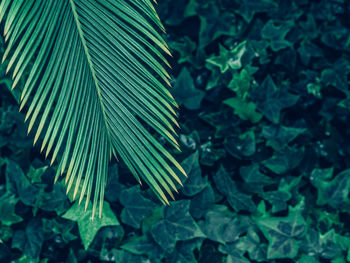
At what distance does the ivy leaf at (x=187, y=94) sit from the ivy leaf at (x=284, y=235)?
57 centimetres

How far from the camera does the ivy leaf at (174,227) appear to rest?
52.4 inches

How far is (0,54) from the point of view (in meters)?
1.39

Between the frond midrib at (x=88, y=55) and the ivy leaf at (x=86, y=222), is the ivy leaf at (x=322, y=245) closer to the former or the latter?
the ivy leaf at (x=86, y=222)

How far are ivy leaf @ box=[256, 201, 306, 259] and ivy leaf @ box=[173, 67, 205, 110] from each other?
57 centimetres

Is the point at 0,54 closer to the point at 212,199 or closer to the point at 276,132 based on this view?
the point at 212,199

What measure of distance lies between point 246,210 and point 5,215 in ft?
2.96

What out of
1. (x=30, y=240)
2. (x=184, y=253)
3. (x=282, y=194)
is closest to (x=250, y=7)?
(x=282, y=194)

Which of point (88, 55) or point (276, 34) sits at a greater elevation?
point (276, 34)

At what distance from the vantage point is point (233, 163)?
5.34ft

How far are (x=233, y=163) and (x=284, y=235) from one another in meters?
0.38

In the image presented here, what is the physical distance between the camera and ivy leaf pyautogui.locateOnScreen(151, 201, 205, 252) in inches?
52.4

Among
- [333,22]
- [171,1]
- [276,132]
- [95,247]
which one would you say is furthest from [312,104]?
[95,247]

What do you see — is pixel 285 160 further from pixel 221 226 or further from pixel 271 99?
pixel 221 226

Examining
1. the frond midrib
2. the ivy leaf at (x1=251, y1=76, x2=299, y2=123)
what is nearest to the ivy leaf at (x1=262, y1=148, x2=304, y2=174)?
the ivy leaf at (x1=251, y1=76, x2=299, y2=123)
